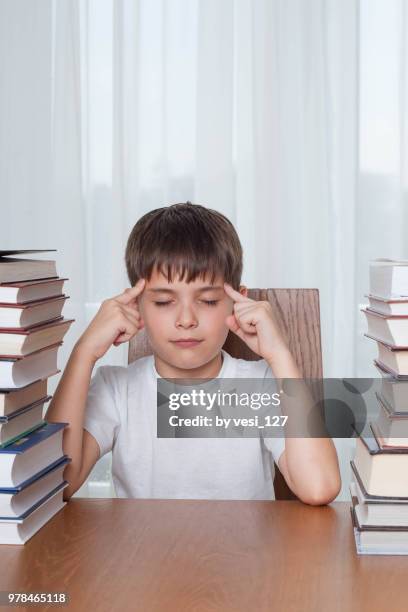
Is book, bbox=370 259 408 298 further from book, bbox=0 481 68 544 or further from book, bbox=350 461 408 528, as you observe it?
book, bbox=0 481 68 544

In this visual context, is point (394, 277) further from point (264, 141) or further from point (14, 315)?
point (264, 141)

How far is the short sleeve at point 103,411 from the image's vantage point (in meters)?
1.48

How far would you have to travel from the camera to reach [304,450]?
131 cm

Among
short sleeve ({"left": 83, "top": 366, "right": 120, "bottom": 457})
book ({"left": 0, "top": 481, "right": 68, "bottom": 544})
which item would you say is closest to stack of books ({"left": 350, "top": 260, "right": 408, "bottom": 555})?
book ({"left": 0, "top": 481, "right": 68, "bottom": 544})

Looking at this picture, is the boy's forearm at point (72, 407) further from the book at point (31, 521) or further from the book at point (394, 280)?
the book at point (394, 280)

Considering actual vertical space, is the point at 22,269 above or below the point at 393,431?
above

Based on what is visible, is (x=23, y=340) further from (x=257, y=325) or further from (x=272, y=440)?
(x=272, y=440)

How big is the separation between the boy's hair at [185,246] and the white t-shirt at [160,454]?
0.71 ft

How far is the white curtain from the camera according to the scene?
8.73ft

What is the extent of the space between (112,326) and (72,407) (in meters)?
0.15

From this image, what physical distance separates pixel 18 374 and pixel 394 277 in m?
0.47

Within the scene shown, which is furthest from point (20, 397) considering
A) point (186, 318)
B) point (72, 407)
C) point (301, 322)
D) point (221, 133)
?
point (221, 133)

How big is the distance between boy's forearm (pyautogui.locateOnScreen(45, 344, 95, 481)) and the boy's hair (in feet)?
0.75

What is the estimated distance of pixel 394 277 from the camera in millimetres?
963
